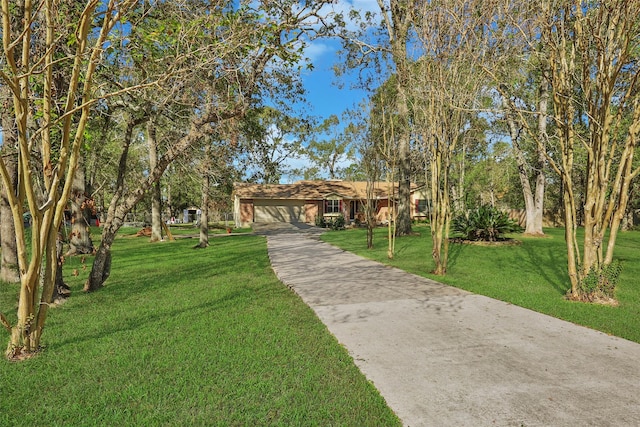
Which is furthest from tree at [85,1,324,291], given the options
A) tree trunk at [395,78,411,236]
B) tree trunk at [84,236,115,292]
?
tree trunk at [395,78,411,236]

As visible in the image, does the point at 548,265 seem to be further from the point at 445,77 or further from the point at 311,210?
the point at 311,210

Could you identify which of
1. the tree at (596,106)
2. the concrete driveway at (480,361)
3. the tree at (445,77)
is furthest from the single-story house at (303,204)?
the concrete driveway at (480,361)

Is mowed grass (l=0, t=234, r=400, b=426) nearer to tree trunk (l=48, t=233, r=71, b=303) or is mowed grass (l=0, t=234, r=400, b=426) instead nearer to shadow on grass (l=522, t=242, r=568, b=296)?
tree trunk (l=48, t=233, r=71, b=303)

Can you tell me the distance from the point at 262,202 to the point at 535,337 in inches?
1235

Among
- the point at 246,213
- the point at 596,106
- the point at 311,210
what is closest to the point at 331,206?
the point at 311,210

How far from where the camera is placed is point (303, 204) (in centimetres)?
3525

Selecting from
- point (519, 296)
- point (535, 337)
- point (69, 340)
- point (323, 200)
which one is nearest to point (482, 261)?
point (519, 296)

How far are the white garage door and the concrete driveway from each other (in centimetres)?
2858

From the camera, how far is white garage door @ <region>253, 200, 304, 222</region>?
34594 millimetres

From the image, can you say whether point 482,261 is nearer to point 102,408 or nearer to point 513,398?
point 513,398

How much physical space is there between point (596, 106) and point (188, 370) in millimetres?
7157

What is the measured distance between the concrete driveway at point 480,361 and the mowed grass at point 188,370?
34 cm

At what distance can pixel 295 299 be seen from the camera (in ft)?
20.5

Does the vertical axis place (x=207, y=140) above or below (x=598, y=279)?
above
